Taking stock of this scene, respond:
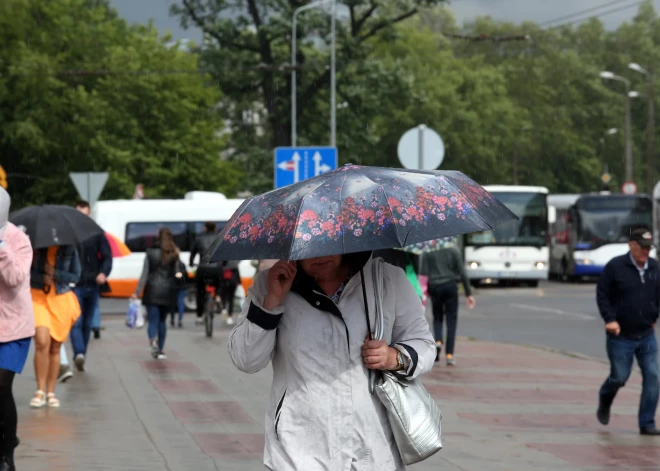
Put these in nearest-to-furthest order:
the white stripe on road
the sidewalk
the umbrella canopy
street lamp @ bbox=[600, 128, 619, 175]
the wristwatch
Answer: the wristwatch → the sidewalk → the umbrella canopy → the white stripe on road → street lamp @ bbox=[600, 128, 619, 175]

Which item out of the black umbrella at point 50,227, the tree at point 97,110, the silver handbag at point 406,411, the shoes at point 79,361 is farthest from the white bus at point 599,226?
the silver handbag at point 406,411

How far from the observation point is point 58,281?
12.2 m

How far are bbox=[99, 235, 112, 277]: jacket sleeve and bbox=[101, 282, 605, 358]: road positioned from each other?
4.71 meters

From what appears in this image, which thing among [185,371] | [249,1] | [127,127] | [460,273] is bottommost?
[185,371]

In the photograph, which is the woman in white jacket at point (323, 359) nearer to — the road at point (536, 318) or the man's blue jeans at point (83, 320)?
the man's blue jeans at point (83, 320)

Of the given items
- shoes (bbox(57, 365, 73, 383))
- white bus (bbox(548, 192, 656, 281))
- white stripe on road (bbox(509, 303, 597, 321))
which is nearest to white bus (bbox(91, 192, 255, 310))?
white stripe on road (bbox(509, 303, 597, 321))

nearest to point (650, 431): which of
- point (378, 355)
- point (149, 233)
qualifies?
point (378, 355)

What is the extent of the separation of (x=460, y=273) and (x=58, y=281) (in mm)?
5518

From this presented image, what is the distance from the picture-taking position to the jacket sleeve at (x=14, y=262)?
782 centimetres

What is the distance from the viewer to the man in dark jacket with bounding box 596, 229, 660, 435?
34.6ft

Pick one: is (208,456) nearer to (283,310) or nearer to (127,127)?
(283,310)

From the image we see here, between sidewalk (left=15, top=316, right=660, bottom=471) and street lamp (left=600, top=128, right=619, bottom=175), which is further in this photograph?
street lamp (left=600, top=128, right=619, bottom=175)

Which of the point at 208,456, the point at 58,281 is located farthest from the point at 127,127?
the point at 208,456

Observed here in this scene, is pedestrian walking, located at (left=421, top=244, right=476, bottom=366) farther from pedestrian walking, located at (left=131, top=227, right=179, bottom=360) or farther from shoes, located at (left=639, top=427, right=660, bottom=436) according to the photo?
shoes, located at (left=639, top=427, right=660, bottom=436)
